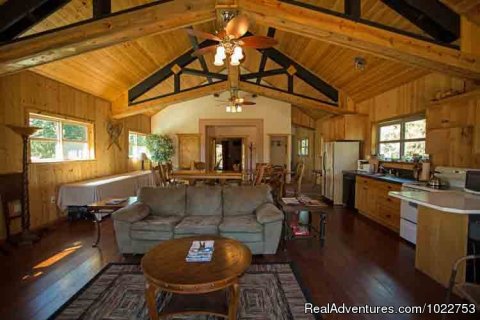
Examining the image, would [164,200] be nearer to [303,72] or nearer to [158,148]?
[303,72]

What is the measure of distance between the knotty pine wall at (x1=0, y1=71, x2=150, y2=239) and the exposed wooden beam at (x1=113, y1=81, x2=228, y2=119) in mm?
414

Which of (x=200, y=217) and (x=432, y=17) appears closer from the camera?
(x=432, y=17)

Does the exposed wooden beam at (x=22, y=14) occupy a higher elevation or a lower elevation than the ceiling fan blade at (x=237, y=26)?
higher

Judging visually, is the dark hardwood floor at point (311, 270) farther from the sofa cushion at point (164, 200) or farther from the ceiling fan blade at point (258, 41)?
the ceiling fan blade at point (258, 41)

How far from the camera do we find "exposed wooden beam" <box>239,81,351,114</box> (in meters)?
6.84

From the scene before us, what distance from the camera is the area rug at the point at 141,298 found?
2.21 metres

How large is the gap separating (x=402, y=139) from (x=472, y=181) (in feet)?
8.02

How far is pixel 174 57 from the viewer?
6801mm

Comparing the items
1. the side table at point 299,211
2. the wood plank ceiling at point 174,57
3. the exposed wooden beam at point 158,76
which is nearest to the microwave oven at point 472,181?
the side table at point 299,211

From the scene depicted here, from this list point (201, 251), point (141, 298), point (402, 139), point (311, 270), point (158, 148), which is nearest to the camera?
point (201, 251)

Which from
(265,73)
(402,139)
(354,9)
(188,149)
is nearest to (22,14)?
(354,9)

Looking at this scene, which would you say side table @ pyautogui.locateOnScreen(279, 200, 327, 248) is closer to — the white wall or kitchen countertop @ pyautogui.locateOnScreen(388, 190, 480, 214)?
kitchen countertop @ pyautogui.locateOnScreen(388, 190, 480, 214)

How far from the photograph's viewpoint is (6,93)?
3971 millimetres

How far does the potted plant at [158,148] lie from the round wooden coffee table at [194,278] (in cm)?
737
